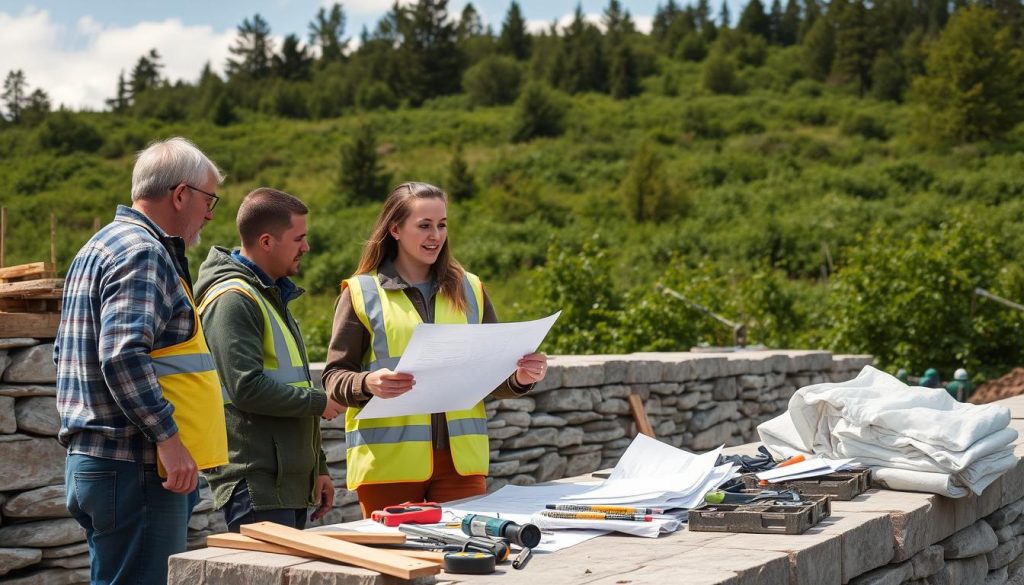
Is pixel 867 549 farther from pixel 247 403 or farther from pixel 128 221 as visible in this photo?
pixel 128 221

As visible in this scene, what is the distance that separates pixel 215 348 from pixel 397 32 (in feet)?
232

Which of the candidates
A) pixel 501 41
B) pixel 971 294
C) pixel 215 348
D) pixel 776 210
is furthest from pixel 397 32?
pixel 215 348

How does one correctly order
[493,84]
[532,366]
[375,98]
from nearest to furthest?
1. [532,366]
2. [493,84]
3. [375,98]

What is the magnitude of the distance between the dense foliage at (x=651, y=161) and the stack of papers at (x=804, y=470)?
7.53 metres

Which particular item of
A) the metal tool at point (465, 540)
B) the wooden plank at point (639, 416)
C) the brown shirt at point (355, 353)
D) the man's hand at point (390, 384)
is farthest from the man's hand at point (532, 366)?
the wooden plank at point (639, 416)

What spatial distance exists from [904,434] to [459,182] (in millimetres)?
35560

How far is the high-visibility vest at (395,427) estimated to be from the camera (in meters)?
3.19

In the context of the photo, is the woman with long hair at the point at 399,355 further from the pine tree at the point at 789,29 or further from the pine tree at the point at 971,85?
the pine tree at the point at 789,29

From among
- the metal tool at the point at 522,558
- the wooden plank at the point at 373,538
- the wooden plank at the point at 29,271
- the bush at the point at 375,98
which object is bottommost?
the metal tool at the point at 522,558

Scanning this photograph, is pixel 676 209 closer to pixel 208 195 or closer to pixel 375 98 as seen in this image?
pixel 375 98

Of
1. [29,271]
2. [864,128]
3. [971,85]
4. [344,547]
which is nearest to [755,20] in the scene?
[864,128]

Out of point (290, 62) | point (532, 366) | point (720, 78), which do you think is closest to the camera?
point (532, 366)

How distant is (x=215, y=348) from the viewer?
314cm

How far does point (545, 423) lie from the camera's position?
6137 mm
